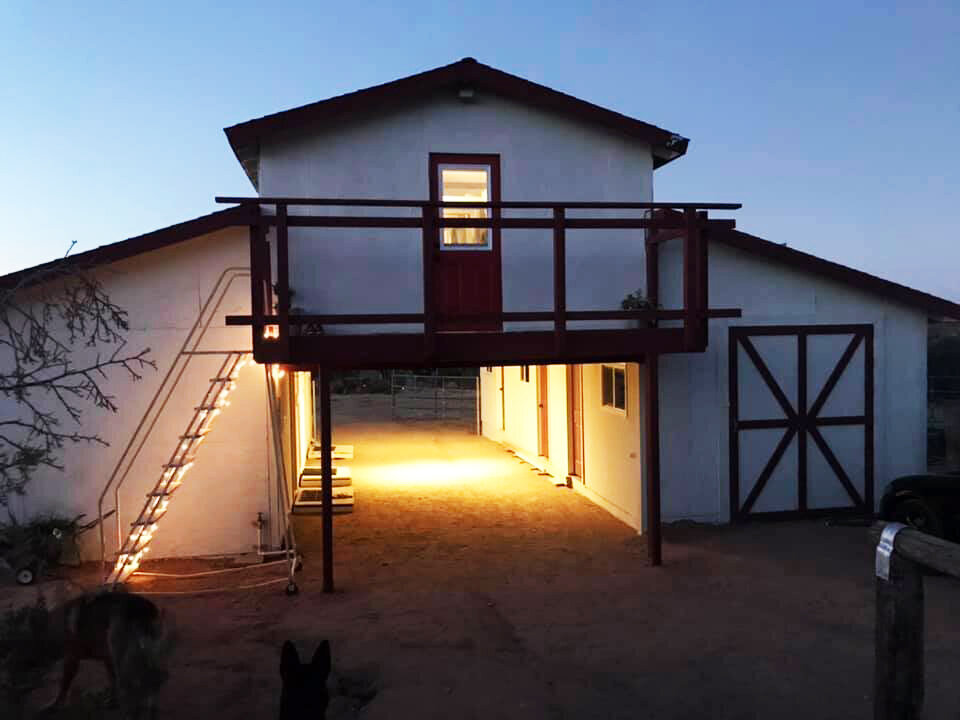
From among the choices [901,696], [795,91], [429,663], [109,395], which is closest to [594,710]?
[429,663]

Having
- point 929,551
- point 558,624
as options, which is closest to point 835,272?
point 558,624

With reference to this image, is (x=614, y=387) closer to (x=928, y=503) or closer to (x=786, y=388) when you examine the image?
(x=786, y=388)

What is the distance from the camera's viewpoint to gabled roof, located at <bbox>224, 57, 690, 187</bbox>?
9281 millimetres

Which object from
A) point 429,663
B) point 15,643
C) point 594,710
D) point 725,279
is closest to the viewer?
point 15,643

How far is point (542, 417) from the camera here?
1580 centimetres

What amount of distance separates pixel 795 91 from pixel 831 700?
2454 cm

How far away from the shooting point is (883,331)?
11.0 meters

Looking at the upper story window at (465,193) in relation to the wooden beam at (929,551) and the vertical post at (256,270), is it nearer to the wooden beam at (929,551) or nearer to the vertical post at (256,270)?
the vertical post at (256,270)

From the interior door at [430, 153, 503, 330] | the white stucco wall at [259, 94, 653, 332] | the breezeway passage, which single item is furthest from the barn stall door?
the interior door at [430, 153, 503, 330]

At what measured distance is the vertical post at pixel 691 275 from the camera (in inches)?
331

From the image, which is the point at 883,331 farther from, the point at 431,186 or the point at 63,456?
the point at 63,456

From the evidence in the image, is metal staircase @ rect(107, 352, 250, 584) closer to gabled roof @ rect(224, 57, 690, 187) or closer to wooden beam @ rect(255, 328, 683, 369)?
wooden beam @ rect(255, 328, 683, 369)

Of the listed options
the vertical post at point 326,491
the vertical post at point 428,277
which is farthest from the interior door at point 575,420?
the vertical post at point 326,491

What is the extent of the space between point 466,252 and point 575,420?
5.01 m
